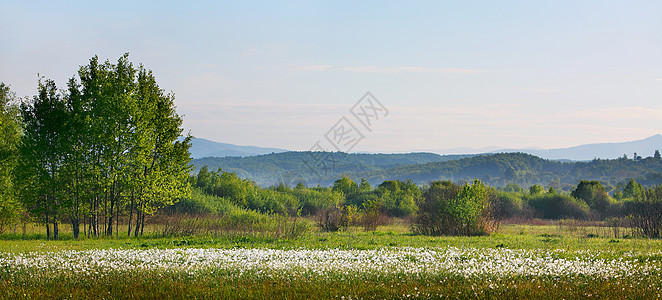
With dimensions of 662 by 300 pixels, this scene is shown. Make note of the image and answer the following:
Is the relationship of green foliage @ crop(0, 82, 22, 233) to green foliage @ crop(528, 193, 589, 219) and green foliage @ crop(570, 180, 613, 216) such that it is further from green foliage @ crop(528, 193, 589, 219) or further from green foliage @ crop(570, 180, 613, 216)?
green foliage @ crop(570, 180, 613, 216)

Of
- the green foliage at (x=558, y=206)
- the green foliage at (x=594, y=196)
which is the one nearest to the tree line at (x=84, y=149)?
the green foliage at (x=558, y=206)

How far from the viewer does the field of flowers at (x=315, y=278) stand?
403 inches

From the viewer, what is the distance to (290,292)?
1039cm

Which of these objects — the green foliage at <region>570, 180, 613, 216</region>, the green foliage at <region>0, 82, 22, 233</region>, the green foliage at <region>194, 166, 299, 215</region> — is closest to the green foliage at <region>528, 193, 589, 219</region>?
the green foliage at <region>570, 180, 613, 216</region>

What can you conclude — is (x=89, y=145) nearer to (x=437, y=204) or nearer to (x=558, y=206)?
(x=437, y=204)

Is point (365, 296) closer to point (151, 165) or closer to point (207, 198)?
point (151, 165)

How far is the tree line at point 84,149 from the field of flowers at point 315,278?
13.6 meters

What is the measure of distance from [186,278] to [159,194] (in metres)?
19.0

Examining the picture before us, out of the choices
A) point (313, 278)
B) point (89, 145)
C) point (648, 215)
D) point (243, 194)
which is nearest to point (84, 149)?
point (89, 145)

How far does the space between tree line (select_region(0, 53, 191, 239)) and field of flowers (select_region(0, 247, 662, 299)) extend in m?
13.6

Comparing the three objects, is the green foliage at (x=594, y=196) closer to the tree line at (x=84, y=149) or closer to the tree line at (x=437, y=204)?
the tree line at (x=437, y=204)

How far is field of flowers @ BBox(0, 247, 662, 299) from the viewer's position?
10234 mm

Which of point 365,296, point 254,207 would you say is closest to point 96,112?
point 365,296

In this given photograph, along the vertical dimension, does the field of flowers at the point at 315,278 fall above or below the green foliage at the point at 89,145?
below
